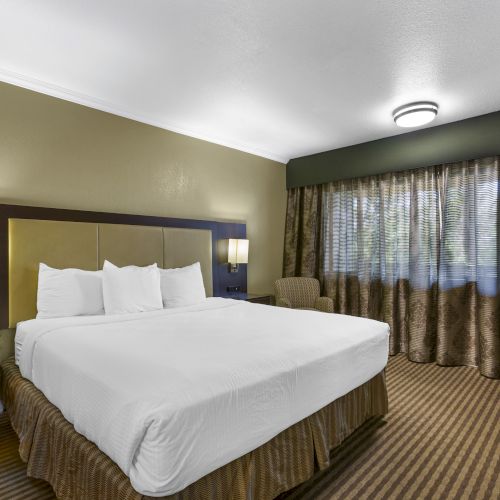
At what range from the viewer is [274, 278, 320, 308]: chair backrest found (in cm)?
453

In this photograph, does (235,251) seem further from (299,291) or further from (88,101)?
(88,101)

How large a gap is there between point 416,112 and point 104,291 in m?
3.22

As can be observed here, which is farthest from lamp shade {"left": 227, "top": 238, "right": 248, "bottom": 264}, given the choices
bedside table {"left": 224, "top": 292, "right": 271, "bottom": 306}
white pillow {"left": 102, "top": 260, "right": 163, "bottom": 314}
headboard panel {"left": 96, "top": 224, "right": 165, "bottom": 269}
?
white pillow {"left": 102, "top": 260, "right": 163, "bottom": 314}

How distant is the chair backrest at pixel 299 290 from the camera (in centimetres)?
453

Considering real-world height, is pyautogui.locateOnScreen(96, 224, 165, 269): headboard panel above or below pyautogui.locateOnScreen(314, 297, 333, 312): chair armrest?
above

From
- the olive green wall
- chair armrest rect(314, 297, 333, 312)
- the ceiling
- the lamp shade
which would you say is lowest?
chair armrest rect(314, 297, 333, 312)

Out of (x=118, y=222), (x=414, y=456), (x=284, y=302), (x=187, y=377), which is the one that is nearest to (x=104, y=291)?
(x=118, y=222)

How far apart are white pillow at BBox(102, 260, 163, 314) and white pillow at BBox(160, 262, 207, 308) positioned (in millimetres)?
Answer: 104

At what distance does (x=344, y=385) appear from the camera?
2111 mm

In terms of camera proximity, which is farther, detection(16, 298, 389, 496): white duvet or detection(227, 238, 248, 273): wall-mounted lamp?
detection(227, 238, 248, 273): wall-mounted lamp

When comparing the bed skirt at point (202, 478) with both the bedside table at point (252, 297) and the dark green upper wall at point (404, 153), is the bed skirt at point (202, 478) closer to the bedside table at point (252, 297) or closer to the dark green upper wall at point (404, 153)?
the bedside table at point (252, 297)

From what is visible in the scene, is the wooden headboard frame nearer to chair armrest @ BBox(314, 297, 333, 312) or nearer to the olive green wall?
the olive green wall

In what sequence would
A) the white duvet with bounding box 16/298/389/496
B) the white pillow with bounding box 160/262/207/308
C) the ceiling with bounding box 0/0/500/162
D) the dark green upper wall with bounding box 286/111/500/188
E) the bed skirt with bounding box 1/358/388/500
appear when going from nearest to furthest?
the white duvet with bounding box 16/298/389/496 → the bed skirt with bounding box 1/358/388/500 → the ceiling with bounding box 0/0/500/162 → the white pillow with bounding box 160/262/207/308 → the dark green upper wall with bounding box 286/111/500/188

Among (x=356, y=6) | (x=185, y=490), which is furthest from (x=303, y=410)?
(x=356, y=6)
